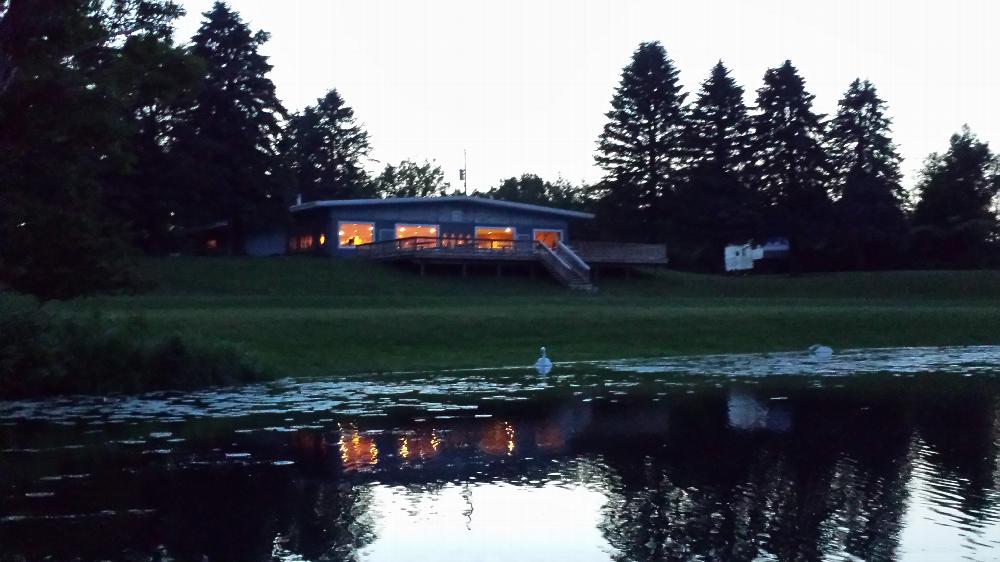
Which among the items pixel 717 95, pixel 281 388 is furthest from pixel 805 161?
pixel 281 388

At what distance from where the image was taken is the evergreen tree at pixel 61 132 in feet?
64.6

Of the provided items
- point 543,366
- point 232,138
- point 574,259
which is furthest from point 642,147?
point 543,366

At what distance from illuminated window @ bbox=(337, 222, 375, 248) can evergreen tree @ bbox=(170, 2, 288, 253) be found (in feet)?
11.0

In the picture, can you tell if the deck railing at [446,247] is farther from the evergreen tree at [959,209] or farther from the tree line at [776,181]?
the evergreen tree at [959,209]

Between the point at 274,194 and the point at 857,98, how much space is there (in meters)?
37.8

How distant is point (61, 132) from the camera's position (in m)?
21.7

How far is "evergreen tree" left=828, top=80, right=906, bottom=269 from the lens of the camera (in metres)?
67.5

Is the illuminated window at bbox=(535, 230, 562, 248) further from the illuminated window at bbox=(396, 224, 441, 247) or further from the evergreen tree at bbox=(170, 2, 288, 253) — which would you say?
the evergreen tree at bbox=(170, 2, 288, 253)

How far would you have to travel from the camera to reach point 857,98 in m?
74.7

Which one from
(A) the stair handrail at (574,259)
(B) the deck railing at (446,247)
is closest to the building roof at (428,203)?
(B) the deck railing at (446,247)

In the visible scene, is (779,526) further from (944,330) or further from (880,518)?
(944,330)

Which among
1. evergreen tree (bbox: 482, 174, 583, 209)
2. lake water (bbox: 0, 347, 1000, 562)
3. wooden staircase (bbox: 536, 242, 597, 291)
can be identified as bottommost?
lake water (bbox: 0, 347, 1000, 562)

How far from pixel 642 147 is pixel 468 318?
46.3m

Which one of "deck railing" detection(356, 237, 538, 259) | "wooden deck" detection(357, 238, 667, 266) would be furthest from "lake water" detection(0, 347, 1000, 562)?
"wooden deck" detection(357, 238, 667, 266)
